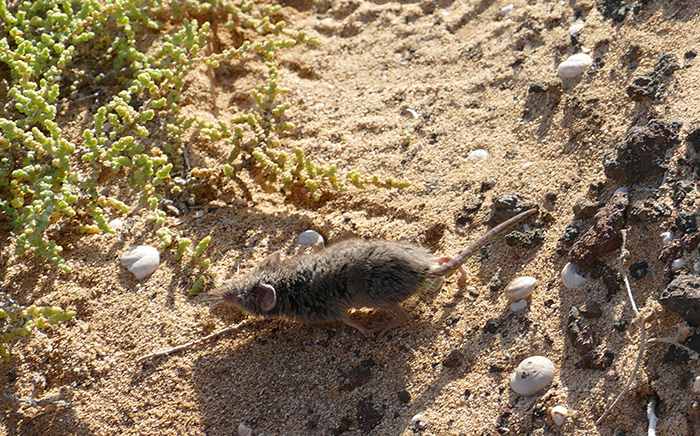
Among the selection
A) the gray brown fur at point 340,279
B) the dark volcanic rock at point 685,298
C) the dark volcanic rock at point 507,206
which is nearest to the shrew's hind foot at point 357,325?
the gray brown fur at point 340,279

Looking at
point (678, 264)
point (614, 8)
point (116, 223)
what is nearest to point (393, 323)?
point (678, 264)

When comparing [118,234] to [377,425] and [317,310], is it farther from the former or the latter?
[377,425]

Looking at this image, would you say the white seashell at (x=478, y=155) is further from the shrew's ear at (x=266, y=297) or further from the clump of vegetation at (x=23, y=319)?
the clump of vegetation at (x=23, y=319)

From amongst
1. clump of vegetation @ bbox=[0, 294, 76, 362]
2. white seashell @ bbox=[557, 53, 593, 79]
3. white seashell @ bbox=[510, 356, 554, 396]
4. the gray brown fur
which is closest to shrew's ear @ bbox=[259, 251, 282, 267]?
the gray brown fur

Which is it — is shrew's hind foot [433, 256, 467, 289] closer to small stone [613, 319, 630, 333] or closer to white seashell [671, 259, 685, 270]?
small stone [613, 319, 630, 333]

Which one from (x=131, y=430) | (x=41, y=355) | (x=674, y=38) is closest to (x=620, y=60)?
(x=674, y=38)
